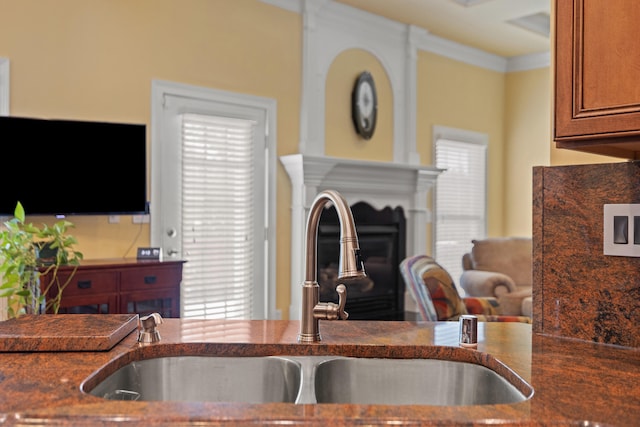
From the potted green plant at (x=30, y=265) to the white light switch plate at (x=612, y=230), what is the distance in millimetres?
2870

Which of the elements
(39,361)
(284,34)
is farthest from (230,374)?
(284,34)

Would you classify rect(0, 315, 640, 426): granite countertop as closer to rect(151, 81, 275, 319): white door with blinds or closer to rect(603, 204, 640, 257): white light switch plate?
rect(603, 204, 640, 257): white light switch plate

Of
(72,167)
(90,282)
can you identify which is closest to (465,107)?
(72,167)

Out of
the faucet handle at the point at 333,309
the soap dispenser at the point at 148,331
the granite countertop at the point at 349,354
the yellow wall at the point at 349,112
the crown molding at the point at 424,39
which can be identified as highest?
the crown molding at the point at 424,39

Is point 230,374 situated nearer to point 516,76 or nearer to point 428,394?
point 428,394

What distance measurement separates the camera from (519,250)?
605cm

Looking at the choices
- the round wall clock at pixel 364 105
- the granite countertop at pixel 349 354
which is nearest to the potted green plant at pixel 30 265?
the granite countertop at pixel 349 354

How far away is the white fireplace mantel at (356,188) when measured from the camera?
5.35 meters

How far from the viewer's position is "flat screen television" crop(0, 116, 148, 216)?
3.80 meters

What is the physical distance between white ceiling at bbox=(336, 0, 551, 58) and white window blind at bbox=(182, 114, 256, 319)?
5.88 ft

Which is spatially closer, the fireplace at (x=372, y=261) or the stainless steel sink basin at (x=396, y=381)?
the stainless steel sink basin at (x=396, y=381)

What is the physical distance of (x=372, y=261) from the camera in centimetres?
613

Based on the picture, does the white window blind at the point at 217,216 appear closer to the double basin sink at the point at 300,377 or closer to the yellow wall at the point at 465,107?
the yellow wall at the point at 465,107

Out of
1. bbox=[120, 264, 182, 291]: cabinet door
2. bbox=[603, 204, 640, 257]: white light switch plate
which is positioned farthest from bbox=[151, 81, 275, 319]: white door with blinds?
bbox=[603, 204, 640, 257]: white light switch plate
